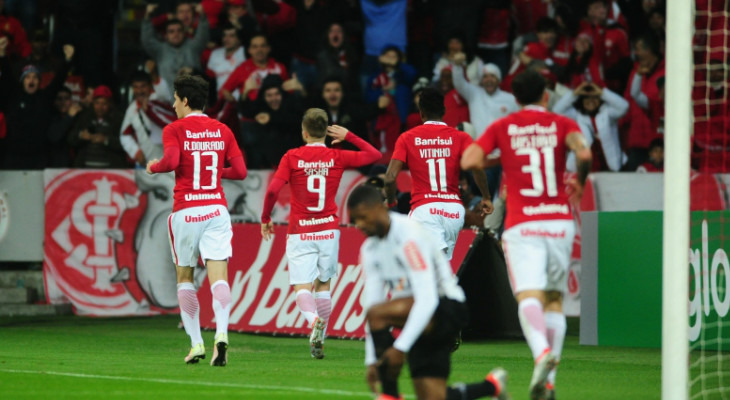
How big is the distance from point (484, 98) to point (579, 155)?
9950mm

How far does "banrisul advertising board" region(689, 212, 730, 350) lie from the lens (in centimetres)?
1252

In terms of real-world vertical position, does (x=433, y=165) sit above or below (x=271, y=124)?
below

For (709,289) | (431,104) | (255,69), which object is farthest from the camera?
(255,69)

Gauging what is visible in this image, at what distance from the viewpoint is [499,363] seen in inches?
457

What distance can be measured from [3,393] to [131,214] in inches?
361

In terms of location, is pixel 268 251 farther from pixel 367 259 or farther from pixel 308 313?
pixel 367 259

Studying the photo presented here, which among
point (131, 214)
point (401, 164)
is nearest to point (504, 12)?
point (131, 214)

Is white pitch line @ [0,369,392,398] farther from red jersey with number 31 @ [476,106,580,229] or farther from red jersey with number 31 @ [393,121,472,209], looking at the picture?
red jersey with number 31 @ [393,121,472,209]

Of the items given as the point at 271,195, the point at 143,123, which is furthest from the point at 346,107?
the point at 271,195

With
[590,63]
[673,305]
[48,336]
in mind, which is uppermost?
[590,63]

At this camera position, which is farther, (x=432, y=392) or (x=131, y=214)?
(x=131, y=214)

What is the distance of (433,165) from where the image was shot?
40.1 ft

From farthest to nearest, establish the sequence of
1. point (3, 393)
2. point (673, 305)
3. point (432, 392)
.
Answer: point (3, 393) → point (673, 305) → point (432, 392)

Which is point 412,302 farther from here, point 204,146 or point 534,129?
point 204,146
